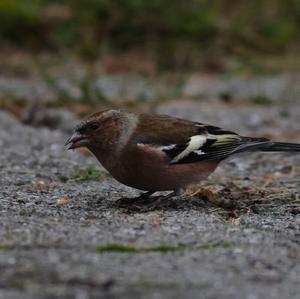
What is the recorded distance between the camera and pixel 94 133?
197 inches

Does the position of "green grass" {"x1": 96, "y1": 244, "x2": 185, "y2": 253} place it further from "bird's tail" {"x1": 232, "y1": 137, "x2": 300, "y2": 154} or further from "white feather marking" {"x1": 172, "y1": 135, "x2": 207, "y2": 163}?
"bird's tail" {"x1": 232, "y1": 137, "x2": 300, "y2": 154}

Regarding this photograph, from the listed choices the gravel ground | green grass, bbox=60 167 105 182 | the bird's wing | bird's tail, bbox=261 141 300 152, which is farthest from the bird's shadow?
green grass, bbox=60 167 105 182

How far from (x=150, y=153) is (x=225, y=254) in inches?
50.8

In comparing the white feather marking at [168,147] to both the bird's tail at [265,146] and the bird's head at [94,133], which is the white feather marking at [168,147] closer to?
the bird's head at [94,133]

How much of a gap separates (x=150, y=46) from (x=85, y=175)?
6.60m

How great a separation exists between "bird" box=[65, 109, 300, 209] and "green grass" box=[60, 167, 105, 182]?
735mm

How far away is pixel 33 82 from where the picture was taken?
34.9 ft

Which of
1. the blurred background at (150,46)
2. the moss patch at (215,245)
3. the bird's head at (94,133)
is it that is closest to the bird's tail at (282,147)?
the bird's head at (94,133)

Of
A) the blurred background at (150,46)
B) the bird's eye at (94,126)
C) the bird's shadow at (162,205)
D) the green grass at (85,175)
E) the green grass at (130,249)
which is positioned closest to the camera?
the green grass at (130,249)

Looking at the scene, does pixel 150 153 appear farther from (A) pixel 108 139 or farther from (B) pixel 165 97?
(B) pixel 165 97

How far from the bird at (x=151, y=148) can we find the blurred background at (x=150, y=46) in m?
5.22

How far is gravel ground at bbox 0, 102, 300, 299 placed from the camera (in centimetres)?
316

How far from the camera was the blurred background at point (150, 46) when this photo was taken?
36.1ft

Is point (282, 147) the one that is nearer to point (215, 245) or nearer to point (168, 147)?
point (168, 147)
